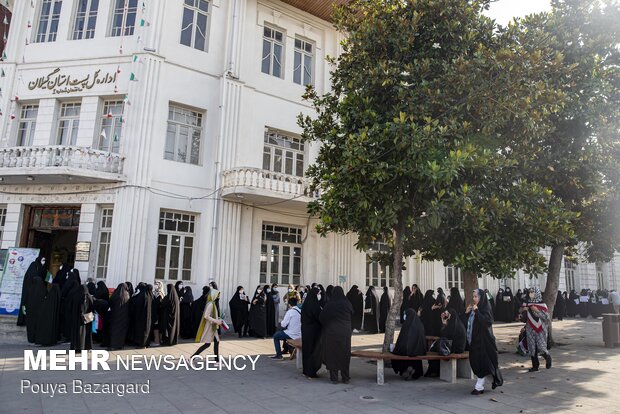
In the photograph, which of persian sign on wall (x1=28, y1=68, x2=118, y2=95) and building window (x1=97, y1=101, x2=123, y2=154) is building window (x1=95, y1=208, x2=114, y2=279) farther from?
persian sign on wall (x1=28, y1=68, x2=118, y2=95)

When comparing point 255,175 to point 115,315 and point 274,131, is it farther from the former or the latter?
point 115,315

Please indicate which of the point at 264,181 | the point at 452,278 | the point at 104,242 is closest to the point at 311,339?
the point at 264,181

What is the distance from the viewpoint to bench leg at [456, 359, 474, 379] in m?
8.77

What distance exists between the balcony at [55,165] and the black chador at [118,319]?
448 centimetres

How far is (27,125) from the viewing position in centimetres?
1566

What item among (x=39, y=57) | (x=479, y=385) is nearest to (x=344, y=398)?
(x=479, y=385)

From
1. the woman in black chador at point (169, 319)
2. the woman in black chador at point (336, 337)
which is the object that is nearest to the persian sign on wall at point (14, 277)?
the woman in black chador at point (169, 319)

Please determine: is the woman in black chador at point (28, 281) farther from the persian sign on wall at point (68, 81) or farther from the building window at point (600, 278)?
the building window at point (600, 278)

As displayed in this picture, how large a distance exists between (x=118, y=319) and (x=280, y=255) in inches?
281

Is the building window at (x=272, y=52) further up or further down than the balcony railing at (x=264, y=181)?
further up

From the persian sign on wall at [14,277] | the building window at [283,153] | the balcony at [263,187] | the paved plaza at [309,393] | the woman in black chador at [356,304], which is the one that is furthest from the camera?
the building window at [283,153]

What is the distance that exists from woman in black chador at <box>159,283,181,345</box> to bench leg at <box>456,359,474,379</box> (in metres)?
7.18

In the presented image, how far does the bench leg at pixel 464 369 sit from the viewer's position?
8.77 metres

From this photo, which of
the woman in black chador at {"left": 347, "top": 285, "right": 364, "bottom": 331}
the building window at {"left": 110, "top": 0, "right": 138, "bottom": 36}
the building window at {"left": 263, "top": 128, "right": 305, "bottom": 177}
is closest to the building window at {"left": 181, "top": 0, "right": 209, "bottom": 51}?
the building window at {"left": 110, "top": 0, "right": 138, "bottom": 36}
